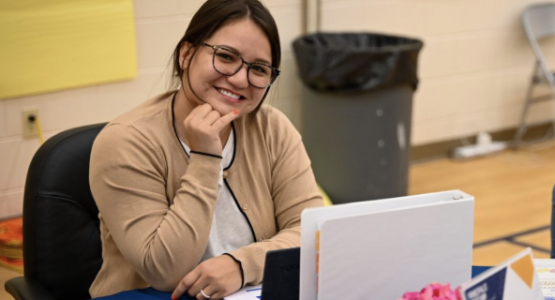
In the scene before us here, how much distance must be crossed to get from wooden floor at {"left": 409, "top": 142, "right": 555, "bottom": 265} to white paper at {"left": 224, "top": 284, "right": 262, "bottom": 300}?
188 cm

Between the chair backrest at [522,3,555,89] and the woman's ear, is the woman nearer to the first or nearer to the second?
the woman's ear

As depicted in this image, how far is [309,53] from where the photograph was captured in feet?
11.7

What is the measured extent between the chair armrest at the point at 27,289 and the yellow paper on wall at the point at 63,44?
1670 millimetres

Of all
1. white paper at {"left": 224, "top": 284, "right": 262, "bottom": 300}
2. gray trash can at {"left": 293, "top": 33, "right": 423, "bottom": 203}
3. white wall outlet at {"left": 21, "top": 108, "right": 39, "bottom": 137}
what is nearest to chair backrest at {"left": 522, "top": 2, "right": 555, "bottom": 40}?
gray trash can at {"left": 293, "top": 33, "right": 423, "bottom": 203}

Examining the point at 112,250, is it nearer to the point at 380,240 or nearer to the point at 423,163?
the point at 380,240

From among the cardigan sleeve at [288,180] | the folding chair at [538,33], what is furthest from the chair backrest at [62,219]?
the folding chair at [538,33]

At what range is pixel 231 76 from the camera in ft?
5.00

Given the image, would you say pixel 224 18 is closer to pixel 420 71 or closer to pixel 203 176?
pixel 203 176

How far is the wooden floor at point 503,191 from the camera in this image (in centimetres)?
336

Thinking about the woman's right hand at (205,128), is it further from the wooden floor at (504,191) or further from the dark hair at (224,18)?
the wooden floor at (504,191)

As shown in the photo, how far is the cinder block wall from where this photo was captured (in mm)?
3209

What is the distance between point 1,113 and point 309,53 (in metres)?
1.42

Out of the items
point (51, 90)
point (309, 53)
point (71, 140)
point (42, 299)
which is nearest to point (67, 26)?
point (51, 90)

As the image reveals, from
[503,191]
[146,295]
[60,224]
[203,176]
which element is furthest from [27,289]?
[503,191]
